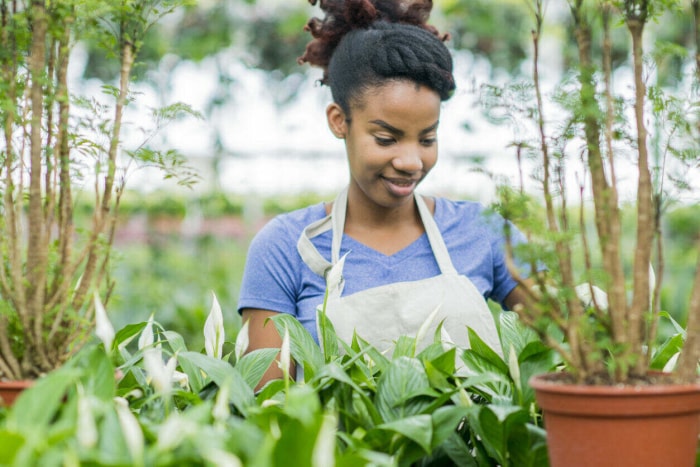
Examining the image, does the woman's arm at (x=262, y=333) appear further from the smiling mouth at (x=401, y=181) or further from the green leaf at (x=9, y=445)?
the green leaf at (x=9, y=445)

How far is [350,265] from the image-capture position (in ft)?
7.70

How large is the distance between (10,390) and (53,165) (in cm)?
37

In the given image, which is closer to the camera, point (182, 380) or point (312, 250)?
point (182, 380)

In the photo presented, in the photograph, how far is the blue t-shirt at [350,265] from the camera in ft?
7.57

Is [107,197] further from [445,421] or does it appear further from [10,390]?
[445,421]

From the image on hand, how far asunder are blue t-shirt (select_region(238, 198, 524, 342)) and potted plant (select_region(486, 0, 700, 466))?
917mm

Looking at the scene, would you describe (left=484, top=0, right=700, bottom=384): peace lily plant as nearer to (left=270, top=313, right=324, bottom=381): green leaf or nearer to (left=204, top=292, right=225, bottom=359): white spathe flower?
(left=270, top=313, right=324, bottom=381): green leaf

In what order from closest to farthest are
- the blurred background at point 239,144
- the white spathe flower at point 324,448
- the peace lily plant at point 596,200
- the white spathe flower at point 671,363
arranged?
the white spathe flower at point 324,448, the peace lily plant at point 596,200, the white spathe flower at point 671,363, the blurred background at point 239,144

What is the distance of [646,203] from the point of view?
131cm

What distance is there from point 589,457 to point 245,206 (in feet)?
16.0

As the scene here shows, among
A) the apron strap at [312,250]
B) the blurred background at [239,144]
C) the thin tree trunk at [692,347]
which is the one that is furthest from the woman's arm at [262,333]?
the blurred background at [239,144]

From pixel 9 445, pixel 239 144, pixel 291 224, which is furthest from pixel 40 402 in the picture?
pixel 239 144

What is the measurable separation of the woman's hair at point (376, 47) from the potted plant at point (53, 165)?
0.80 metres

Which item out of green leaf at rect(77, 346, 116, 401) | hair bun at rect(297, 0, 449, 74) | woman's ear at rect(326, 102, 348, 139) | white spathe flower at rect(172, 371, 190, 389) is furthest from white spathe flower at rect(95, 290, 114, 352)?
hair bun at rect(297, 0, 449, 74)
